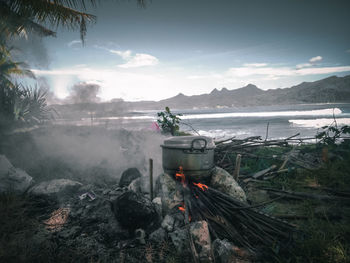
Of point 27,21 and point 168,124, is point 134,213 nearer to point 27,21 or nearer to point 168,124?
point 168,124

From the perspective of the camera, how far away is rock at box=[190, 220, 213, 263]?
8.39ft

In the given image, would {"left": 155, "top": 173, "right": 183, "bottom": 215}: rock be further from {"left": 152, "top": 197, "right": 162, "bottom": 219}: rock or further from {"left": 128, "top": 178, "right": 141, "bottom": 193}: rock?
{"left": 128, "top": 178, "right": 141, "bottom": 193}: rock

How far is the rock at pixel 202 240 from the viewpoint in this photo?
256 centimetres

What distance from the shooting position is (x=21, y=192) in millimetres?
4355

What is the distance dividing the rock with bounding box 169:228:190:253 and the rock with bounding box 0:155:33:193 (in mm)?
3766

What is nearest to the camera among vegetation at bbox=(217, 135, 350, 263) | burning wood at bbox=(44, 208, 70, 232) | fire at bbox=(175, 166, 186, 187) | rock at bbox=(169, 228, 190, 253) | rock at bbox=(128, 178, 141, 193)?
vegetation at bbox=(217, 135, 350, 263)

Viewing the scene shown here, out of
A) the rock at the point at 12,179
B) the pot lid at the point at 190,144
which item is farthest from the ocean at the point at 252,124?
the rock at the point at 12,179

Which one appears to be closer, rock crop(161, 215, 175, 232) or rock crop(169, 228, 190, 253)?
rock crop(169, 228, 190, 253)

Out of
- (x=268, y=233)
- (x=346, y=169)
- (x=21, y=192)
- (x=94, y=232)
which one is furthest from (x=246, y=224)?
(x=21, y=192)

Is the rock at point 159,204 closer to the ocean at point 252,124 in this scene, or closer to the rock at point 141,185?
the rock at point 141,185

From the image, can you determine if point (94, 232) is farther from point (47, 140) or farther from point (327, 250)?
point (47, 140)

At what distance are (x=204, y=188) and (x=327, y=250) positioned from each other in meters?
1.93

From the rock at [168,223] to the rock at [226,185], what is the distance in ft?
4.11

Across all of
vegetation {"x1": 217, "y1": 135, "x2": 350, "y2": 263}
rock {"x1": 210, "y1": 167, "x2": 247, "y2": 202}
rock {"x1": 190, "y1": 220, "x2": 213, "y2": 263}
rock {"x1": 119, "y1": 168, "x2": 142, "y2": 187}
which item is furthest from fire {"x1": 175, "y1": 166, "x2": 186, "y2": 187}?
rock {"x1": 119, "y1": 168, "x2": 142, "y2": 187}
